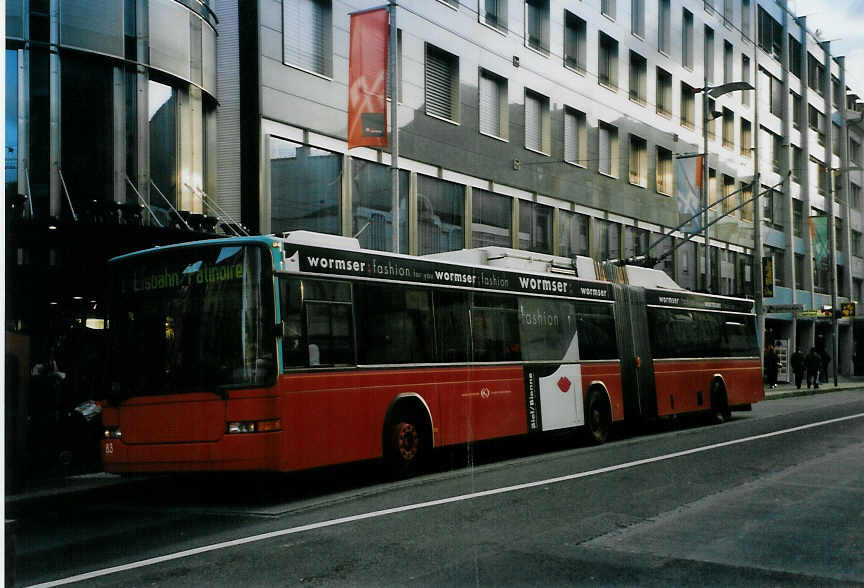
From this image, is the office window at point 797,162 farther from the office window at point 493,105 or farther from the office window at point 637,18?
the office window at point 493,105

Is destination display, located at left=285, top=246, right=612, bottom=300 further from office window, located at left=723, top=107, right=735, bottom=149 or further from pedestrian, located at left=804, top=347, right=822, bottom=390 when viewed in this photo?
office window, located at left=723, top=107, right=735, bottom=149

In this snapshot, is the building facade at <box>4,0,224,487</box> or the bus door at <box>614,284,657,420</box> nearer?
the building facade at <box>4,0,224,487</box>

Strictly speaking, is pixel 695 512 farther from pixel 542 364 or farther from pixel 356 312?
pixel 542 364

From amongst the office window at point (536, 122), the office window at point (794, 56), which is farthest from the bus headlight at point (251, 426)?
the office window at point (794, 56)

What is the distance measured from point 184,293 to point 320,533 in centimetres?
376

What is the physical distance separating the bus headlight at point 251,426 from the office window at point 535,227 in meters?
20.2

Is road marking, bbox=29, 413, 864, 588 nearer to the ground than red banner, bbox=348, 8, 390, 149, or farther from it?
nearer to the ground

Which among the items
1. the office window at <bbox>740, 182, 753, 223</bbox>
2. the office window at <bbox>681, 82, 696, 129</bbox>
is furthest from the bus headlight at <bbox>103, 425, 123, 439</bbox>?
the office window at <bbox>740, 182, 753, 223</bbox>

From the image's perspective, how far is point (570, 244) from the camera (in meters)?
32.8

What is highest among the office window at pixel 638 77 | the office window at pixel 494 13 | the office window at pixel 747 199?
the office window at pixel 638 77

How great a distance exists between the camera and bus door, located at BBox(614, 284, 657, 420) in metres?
18.5

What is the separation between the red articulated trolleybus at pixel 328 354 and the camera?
35.0ft

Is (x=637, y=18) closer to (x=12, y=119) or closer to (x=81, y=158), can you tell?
(x=81, y=158)

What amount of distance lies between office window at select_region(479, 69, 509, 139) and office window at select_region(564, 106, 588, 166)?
4.10m
